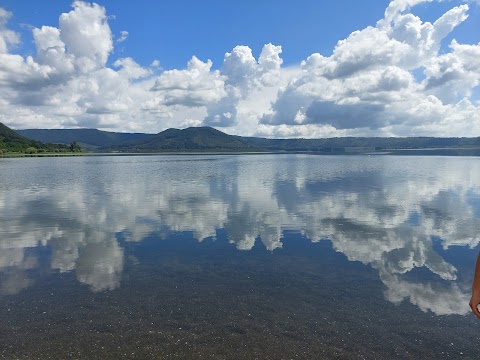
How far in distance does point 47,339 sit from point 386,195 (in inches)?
2496

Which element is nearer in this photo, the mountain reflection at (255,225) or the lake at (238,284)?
the lake at (238,284)

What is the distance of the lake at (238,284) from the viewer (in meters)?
17.2

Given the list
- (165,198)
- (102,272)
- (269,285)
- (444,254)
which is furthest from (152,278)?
(165,198)

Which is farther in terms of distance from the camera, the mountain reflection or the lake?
the mountain reflection

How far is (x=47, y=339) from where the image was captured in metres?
17.5

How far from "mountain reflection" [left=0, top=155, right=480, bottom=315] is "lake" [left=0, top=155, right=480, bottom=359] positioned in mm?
199

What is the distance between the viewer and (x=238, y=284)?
24516mm

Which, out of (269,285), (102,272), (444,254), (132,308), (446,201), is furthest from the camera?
(446,201)

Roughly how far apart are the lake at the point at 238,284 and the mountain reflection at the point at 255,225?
0.20m

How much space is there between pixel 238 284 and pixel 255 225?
18317 millimetres

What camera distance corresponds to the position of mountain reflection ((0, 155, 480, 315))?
85.9 ft

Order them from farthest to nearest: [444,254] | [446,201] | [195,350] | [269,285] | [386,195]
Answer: [386,195]
[446,201]
[444,254]
[269,285]
[195,350]

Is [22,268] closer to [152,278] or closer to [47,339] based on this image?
[152,278]

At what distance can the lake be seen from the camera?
17.2 meters
